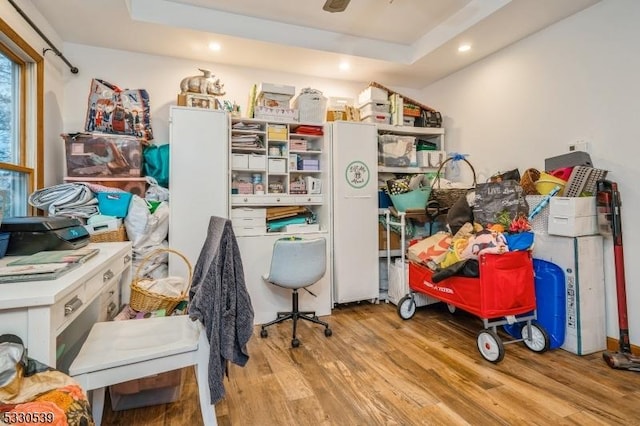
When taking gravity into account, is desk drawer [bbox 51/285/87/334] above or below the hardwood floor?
above

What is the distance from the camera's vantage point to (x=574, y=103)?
256 cm

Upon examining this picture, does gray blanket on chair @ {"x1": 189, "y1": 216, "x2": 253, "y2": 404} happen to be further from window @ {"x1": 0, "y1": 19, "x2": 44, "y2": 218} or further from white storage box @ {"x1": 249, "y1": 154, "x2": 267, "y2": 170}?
window @ {"x1": 0, "y1": 19, "x2": 44, "y2": 218}

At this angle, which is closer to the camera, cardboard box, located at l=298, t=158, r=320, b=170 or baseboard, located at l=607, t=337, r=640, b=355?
baseboard, located at l=607, t=337, r=640, b=355

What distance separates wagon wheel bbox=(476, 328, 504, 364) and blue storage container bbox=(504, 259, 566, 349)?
1.59 ft

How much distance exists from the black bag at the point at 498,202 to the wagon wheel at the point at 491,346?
2.74ft

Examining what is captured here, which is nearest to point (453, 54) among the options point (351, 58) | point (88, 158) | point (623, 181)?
point (351, 58)

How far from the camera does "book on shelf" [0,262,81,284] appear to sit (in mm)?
1143

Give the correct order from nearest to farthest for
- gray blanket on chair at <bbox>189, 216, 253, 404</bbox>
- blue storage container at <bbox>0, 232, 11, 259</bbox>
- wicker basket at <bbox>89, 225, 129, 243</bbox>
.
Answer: gray blanket on chair at <bbox>189, 216, 253, 404</bbox>, blue storage container at <bbox>0, 232, 11, 259</bbox>, wicker basket at <bbox>89, 225, 129, 243</bbox>

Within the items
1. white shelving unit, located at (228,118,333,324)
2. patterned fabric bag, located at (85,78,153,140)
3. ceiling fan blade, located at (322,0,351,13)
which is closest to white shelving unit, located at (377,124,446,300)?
white shelving unit, located at (228,118,333,324)

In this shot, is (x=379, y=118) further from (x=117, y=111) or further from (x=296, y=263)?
(x=117, y=111)

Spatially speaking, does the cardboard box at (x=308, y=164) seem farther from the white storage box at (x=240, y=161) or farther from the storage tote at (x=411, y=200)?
the storage tote at (x=411, y=200)

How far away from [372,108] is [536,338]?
2531 millimetres

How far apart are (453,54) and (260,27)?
73.7 inches

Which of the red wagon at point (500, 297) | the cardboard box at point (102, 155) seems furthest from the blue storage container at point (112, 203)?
the red wagon at point (500, 297)
